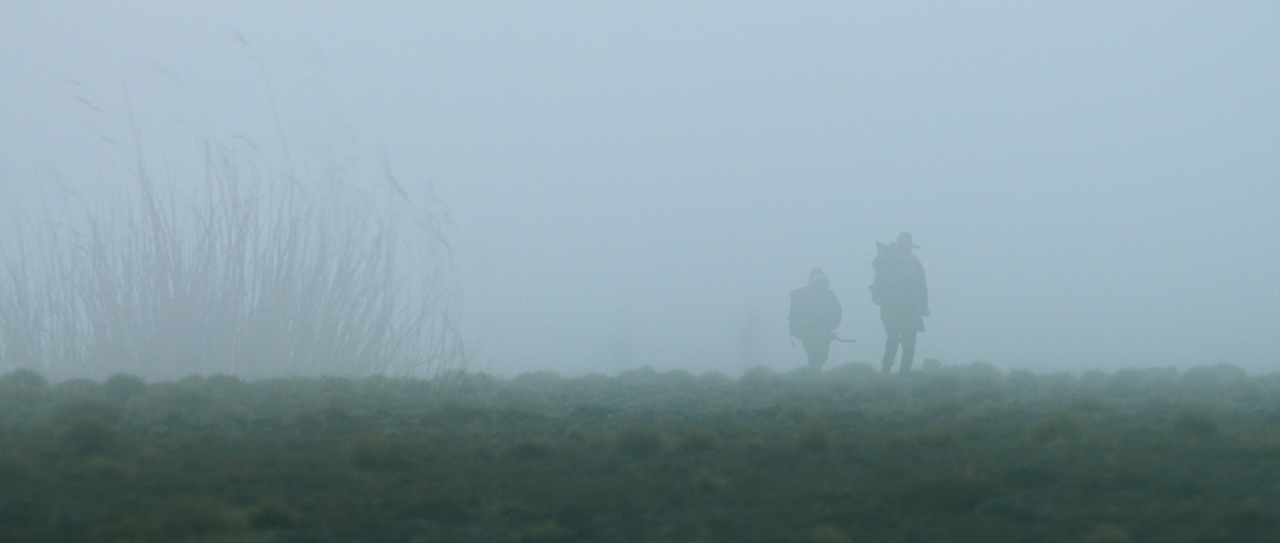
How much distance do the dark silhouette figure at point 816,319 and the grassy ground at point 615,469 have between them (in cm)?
994

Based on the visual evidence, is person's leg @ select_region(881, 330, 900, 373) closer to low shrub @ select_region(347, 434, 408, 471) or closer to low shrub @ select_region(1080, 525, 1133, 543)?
low shrub @ select_region(347, 434, 408, 471)

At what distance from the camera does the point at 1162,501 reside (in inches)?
204

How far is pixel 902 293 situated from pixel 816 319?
11.5 feet

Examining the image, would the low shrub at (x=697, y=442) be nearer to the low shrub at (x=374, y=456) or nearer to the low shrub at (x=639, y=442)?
the low shrub at (x=639, y=442)

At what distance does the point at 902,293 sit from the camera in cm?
1639

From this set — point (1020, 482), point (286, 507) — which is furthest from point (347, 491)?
point (1020, 482)

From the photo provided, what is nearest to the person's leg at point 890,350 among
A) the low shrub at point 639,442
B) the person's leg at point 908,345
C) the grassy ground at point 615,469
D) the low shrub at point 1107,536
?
the person's leg at point 908,345

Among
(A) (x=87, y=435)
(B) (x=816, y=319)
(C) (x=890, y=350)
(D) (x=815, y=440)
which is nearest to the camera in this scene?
(A) (x=87, y=435)

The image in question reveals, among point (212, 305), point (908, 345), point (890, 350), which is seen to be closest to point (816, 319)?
point (890, 350)

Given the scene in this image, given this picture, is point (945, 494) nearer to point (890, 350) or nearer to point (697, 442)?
point (697, 442)

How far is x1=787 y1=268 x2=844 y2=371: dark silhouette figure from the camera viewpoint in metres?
19.8

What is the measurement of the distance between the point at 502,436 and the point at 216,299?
625 cm

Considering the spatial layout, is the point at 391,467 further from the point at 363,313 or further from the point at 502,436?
the point at 363,313

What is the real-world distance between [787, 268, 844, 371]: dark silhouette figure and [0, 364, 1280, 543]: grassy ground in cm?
994
